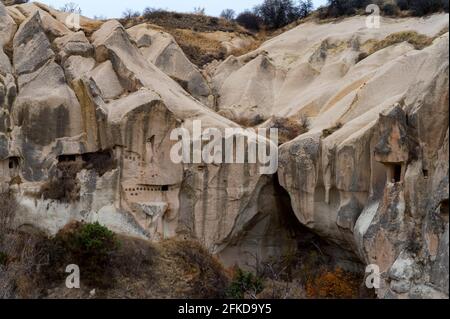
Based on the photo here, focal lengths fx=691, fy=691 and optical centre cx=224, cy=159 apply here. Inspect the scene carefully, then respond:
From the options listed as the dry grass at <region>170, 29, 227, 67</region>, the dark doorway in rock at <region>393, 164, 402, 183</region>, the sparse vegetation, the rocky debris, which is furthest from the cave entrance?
the dry grass at <region>170, 29, 227, 67</region>

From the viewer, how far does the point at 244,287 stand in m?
12.3

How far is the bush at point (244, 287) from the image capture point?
40.0ft

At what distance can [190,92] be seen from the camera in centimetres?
1995

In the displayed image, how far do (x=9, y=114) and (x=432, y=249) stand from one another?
31.0 ft

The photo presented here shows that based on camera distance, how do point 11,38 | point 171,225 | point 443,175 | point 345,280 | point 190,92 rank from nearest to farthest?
1. point 443,175
2. point 345,280
3. point 171,225
4. point 11,38
5. point 190,92

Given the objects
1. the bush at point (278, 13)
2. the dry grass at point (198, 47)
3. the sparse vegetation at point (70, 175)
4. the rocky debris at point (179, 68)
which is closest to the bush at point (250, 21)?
the bush at point (278, 13)

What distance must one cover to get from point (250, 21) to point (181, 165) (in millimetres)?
16914
